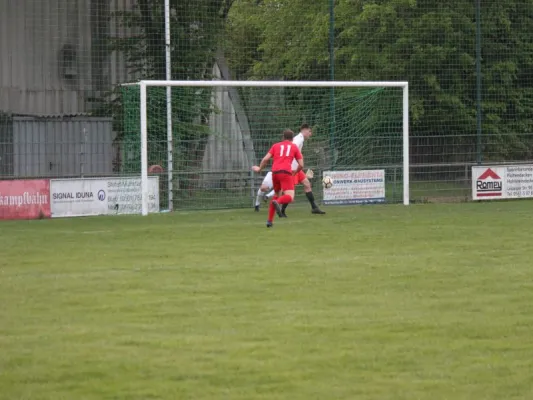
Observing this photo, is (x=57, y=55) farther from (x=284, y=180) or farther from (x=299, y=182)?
(x=284, y=180)

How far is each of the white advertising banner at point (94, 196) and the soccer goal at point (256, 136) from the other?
0.85 meters

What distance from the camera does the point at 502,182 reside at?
27.9 metres

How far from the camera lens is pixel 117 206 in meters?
23.8

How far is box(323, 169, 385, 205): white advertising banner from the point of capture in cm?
2614

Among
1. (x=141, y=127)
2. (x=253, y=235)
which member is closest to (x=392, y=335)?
(x=253, y=235)

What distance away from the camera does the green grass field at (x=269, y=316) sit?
754 cm

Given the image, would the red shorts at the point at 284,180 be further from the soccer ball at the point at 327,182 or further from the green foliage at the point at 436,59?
the green foliage at the point at 436,59

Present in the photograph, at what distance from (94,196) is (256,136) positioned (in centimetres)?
499

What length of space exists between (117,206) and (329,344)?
15.5 m

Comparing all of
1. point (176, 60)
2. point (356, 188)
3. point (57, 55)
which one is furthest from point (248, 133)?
point (57, 55)

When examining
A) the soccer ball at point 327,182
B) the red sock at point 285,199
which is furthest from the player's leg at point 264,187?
the red sock at point 285,199

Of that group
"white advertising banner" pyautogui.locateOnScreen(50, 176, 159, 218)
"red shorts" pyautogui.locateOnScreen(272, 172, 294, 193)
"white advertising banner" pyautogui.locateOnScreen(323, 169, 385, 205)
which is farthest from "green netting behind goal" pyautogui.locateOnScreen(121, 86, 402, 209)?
"red shorts" pyautogui.locateOnScreen(272, 172, 294, 193)

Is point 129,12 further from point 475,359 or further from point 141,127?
point 475,359

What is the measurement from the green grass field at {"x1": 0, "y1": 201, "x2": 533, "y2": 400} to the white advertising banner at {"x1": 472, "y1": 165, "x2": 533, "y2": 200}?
9345 mm
